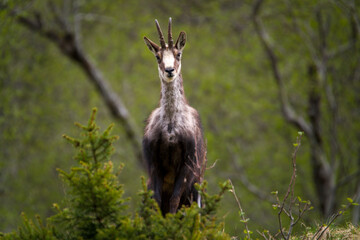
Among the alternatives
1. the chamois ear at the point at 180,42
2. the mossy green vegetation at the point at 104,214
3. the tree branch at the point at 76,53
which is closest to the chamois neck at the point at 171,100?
the chamois ear at the point at 180,42

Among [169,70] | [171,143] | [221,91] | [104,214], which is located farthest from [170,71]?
[221,91]

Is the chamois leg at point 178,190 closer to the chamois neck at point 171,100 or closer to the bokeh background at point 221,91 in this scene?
the chamois neck at point 171,100

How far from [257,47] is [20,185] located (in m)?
10.4

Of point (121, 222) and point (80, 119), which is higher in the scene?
point (80, 119)

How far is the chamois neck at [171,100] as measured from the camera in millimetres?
6793

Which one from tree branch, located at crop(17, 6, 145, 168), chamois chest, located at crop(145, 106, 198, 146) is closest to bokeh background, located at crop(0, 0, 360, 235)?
tree branch, located at crop(17, 6, 145, 168)

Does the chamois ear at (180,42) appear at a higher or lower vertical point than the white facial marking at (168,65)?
higher

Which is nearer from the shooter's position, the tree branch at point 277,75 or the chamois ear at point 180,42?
the chamois ear at point 180,42

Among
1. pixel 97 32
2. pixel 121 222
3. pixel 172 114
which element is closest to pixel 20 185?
pixel 97 32

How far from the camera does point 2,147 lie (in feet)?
55.3

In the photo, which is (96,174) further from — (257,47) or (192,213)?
(257,47)

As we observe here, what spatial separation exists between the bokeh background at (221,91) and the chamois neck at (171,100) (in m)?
8.59

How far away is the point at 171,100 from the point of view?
682 centimetres

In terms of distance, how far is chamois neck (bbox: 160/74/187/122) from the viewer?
267 inches
